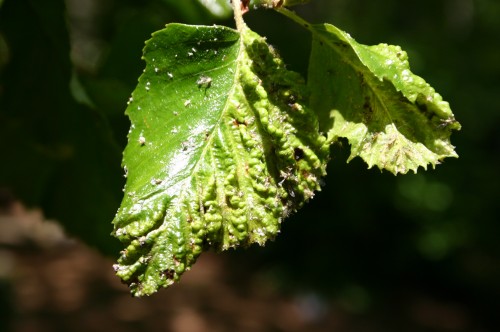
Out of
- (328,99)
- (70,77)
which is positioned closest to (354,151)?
(328,99)

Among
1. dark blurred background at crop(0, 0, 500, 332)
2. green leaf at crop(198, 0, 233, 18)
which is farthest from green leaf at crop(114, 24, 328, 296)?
dark blurred background at crop(0, 0, 500, 332)

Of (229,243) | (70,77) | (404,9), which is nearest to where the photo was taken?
(229,243)

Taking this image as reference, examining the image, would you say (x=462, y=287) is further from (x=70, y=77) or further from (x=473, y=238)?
(x=70, y=77)

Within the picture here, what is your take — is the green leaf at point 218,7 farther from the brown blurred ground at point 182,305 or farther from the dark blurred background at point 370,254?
the brown blurred ground at point 182,305

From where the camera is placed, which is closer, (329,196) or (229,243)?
(229,243)

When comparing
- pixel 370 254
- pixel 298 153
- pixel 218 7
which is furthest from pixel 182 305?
pixel 298 153

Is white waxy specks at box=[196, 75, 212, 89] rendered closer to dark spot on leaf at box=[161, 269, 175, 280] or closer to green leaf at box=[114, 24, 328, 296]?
green leaf at box=[114, 24, 328, 296]

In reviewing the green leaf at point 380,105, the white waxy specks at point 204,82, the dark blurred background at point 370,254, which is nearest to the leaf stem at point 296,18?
the green leaf at point 380,105
